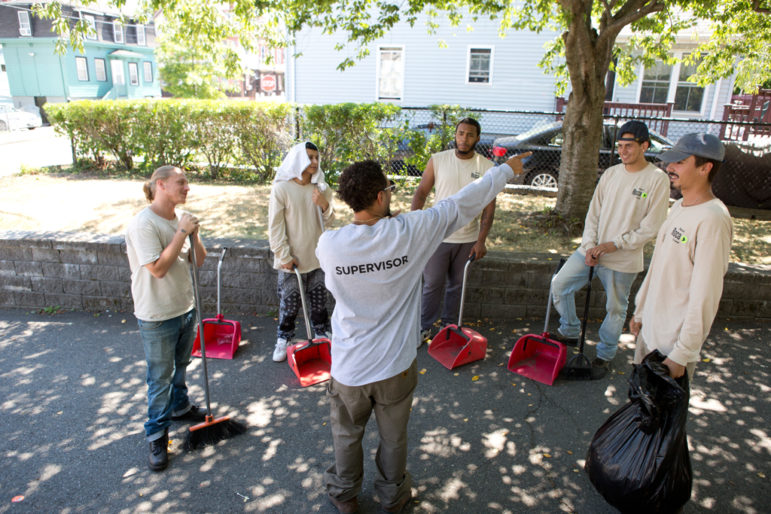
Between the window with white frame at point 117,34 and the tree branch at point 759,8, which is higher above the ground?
the window with white frame at point 117,34

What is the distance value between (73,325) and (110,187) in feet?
17.2

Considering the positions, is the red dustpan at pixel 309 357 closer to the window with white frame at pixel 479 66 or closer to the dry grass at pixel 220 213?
the dry grass at pixel 220 213

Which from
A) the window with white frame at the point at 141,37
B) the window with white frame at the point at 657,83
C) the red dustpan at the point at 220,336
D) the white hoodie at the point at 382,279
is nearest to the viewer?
the white hoodie at the point at 382,279

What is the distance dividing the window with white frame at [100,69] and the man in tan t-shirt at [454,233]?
42.2 meters

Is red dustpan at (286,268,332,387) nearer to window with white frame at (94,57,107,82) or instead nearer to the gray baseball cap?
the gray baseball cap

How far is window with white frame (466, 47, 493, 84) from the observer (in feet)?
58.3

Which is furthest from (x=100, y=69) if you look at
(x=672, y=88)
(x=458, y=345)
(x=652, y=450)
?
(x=652, y=450)

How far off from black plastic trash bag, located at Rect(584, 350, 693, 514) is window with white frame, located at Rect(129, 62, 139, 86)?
153 feet

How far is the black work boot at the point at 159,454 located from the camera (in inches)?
130

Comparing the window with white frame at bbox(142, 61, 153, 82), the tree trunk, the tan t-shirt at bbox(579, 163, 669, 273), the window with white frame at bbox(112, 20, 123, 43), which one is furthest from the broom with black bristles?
the window with white frame at bbox(142, 61, 153, 82)

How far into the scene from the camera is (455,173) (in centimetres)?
469

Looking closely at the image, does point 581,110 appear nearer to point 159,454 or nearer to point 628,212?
point 628,212

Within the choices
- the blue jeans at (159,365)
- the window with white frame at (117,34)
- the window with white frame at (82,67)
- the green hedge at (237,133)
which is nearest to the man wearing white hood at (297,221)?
the blue jeans at (159,365)

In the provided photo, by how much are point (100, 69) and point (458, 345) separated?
142 ft
